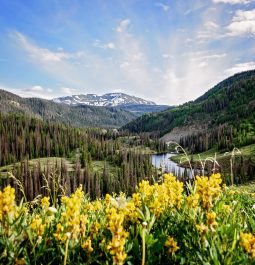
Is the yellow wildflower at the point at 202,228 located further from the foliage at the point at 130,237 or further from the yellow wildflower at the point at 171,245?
the yellow wildflower at the point at 171,245

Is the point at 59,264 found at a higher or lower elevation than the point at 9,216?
lower

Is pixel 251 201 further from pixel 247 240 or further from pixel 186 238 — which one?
pixel 247 240

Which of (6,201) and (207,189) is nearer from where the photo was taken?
(6,201)

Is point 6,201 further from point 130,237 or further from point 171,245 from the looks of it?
point 171,245

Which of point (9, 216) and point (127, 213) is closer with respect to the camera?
point (9, 216)

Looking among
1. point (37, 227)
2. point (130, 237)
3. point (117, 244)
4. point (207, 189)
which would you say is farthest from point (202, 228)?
Result: point (37, 227)

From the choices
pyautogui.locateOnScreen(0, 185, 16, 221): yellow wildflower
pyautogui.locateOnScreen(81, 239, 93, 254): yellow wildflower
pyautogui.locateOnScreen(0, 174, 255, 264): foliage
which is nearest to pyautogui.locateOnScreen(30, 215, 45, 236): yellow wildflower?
pyautogui.locateOnScreen(0, 174, 255, 264): foliage

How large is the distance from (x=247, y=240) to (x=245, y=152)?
178 m

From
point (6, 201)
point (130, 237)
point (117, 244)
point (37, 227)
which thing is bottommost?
point (130, 237)

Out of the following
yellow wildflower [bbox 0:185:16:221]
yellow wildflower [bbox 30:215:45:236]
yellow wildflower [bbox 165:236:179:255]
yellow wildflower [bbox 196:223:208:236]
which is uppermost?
yellow wildflower [bbox 0:185:16:221]

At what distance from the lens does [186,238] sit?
516cm

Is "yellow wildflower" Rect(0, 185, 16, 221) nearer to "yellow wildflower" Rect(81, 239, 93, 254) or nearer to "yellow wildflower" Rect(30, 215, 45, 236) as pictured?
"yellow wildflower" Rect(30, 215, 45, 236)

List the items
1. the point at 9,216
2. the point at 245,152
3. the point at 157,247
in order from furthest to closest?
the point at 245,152, the point at 157,247, the point at 9,216

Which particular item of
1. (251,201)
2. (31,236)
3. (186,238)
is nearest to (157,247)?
(186,238)
